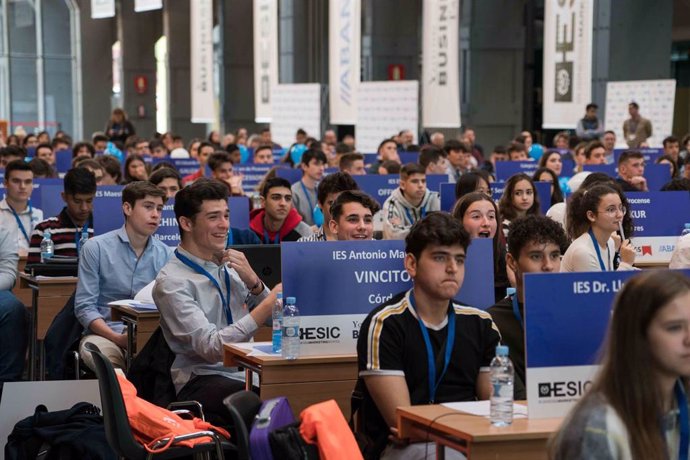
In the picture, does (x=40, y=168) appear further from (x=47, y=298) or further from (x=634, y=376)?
(x=634, y=376)

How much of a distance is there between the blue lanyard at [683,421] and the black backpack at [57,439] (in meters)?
2.90

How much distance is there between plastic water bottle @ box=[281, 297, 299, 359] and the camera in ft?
→ 19.4

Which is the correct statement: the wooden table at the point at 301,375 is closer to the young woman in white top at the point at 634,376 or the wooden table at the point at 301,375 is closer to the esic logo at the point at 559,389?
the esic logo at the point at 559,389

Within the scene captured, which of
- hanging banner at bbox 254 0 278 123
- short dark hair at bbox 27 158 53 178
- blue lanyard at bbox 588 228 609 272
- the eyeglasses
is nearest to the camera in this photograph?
blue lanyard at bbox 588 228 609 272

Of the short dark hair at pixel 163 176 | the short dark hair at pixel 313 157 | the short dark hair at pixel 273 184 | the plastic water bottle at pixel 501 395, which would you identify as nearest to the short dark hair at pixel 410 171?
the short dark hair at pixel 313 157

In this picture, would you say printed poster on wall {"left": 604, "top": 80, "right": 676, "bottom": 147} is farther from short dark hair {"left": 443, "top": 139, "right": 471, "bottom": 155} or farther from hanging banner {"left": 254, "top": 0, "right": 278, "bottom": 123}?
hanging banner {"left": 254, "top": 0, "right": 278, "bottom": 123}

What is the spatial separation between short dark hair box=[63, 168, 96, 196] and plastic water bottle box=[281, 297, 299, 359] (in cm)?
356

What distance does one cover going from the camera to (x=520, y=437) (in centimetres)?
430

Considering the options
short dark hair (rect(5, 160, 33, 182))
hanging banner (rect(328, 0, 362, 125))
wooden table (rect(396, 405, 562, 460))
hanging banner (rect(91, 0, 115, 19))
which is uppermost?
hanging banner (rect(91, 0, 115, 19))

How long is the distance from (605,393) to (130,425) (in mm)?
2755

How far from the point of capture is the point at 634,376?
2.94m

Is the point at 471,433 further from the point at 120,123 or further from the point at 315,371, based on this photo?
the point at 120,123

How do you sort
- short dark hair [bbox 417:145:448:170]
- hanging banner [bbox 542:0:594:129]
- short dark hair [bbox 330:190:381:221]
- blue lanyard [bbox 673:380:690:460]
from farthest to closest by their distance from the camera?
hanging banner [bbox 542:0:594:129], short dark hair [bbox 417:145:448:170], short dark hair [bbox 330:190:381:221], blue lanyard [bbox 673:380:690:460]

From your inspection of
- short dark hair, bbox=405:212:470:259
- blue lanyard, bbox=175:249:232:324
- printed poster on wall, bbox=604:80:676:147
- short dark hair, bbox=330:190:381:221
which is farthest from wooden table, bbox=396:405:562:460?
printed poster on wall, bbox=604:80:676:147
